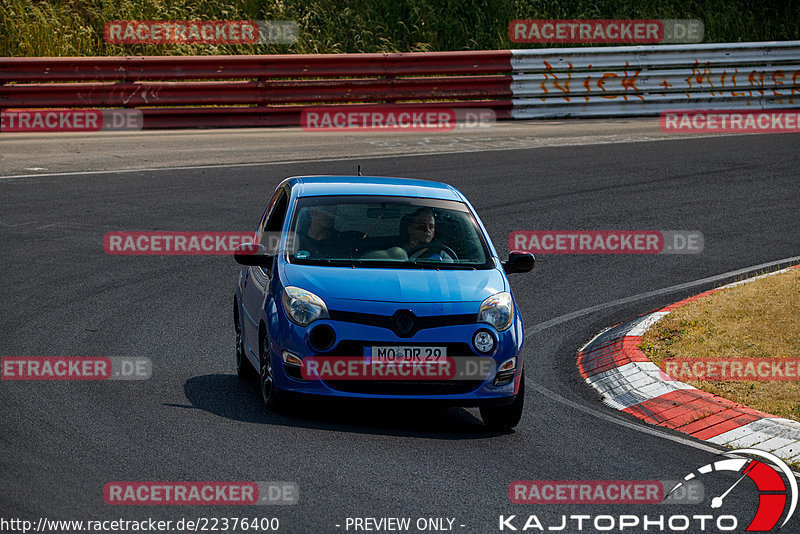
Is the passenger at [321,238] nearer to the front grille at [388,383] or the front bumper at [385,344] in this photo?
the front bumper at [385,344]

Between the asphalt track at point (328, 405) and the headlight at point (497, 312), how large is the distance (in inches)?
30.4

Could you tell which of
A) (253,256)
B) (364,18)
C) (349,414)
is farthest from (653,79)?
(349,414)

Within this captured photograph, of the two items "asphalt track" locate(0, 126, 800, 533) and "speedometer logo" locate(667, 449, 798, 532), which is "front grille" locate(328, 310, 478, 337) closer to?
"asphalt track" locate(0, 126, 800, 533)

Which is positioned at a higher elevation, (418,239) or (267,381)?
(418,239)

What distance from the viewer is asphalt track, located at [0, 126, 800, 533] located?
6.59m

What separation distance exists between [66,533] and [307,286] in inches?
111

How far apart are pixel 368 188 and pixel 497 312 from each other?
186 cm

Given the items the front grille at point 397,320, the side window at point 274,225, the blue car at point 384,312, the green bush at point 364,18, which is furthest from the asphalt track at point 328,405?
the green bush at point 364,18

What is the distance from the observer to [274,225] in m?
9.39

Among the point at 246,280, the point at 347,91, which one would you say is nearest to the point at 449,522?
the point at 246,280

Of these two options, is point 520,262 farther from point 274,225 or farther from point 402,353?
point 274,225

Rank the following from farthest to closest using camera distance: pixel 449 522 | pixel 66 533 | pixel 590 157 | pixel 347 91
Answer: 1. pixel 347 91
2. pixel 590 157
3. pixel 449 522
4. pixel 66 533

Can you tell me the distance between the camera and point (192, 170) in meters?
17.9

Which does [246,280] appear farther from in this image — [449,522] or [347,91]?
[347,91]
